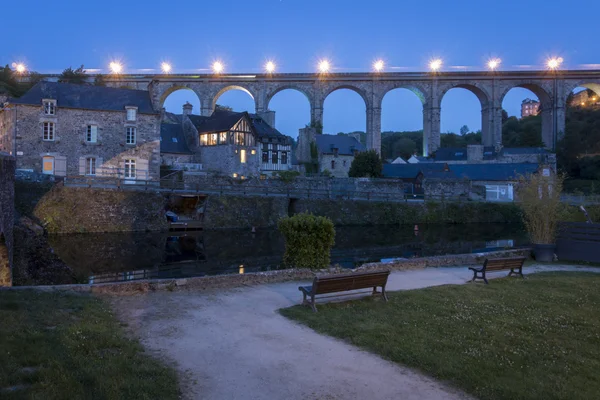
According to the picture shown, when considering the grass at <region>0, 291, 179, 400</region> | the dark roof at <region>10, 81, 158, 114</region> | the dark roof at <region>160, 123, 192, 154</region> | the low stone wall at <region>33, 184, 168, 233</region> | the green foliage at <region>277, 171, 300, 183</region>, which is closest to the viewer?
the grass at <region>0, 291, 179, 400</region>

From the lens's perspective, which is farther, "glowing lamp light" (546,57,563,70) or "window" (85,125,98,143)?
"glowing lamp light" (546,57,563,70)

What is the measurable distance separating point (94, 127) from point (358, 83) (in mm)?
32284

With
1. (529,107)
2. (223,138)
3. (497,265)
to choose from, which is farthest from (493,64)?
(529,107)

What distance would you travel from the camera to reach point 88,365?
3611 mm

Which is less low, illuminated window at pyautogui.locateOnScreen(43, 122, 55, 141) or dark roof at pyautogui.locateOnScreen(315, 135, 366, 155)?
dark roof at pyautogui.locateOnScreen(315, 135, 366, 155)

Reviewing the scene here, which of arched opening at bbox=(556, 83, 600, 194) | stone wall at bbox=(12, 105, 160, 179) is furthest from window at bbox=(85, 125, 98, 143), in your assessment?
arched opening at bbox=(556, 83, 600, 194)

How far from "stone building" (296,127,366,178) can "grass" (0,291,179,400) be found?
1440 inches

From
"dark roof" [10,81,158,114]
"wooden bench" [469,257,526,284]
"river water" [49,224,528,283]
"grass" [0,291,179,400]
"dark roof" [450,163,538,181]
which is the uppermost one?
"dark roof" [10,81,158,114]

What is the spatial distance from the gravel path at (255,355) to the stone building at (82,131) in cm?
2234

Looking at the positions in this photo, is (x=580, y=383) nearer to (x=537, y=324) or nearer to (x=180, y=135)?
(x=537, y=324)

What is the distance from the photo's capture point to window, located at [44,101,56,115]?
25.4 meters

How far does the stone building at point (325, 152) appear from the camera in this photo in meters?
41.5

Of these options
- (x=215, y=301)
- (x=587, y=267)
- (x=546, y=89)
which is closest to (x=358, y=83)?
(x=546, y=89)

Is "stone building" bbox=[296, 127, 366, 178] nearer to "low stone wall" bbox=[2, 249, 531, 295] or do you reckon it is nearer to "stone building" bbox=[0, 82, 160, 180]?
"stone building" bbox=[0, 82, 160, 180]
